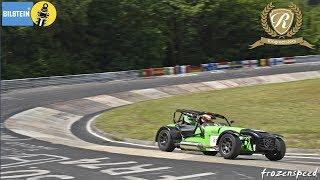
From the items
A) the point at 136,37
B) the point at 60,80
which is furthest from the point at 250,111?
the point at 136,37

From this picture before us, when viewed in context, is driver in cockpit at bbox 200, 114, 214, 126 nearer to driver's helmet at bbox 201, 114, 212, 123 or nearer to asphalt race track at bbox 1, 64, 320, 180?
driver's helmet at bbox 201, 114, 212, 123

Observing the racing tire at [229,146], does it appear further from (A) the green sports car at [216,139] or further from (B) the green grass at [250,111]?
(B) the green grass at [250,111]

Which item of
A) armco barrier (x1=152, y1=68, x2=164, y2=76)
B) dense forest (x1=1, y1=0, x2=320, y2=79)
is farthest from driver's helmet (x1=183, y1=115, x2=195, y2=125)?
dense forest (x1=1, y1=0, x2=320, y2=79)

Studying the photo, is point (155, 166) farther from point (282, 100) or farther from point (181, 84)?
point (181, 84)

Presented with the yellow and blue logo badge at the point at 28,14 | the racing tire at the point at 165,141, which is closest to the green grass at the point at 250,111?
the racing tire at the point at 165,141

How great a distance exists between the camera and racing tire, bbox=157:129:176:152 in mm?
16972

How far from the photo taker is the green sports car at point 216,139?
46.4 ft

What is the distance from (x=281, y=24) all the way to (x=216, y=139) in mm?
64143

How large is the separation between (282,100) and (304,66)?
29.3 m

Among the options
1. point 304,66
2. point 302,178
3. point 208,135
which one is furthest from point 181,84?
point 302,178

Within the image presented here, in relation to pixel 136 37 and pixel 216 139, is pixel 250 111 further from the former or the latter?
pixel 136 37

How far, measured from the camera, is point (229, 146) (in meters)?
14.3

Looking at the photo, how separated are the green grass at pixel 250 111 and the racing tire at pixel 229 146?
537 cm

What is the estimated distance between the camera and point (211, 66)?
59188 millimetres
